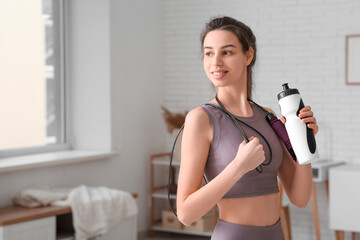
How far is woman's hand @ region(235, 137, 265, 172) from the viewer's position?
1.49m

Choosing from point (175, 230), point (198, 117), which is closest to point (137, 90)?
point (175, 230)

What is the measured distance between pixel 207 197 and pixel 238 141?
0.65 feet

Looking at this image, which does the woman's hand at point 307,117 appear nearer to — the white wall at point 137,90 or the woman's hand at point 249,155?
the woman's hand at point 249,155

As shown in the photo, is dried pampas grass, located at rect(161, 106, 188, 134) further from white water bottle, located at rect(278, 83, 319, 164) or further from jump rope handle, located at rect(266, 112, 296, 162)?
white water bottle, located at rect(278, 83, 319, 164)

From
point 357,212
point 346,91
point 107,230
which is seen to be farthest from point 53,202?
point 346,91

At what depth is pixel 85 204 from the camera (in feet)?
13.9

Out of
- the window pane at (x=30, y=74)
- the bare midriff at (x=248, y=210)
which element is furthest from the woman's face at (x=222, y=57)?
the window pane at (x=30, y=74)

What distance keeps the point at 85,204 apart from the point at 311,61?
2.51m

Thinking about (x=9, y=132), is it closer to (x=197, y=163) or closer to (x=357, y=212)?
(x=357, y=212)

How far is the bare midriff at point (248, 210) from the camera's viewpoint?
64.1 inches

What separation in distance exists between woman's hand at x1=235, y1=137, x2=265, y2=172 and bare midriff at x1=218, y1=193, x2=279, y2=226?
168 mm

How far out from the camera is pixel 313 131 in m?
1.57

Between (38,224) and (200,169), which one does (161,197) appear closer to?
(38,224)

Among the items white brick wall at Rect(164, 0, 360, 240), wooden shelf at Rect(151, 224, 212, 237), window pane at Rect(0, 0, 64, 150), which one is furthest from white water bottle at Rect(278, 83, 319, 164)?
wooden shelf at Rect(151, 224, 212, 237)
